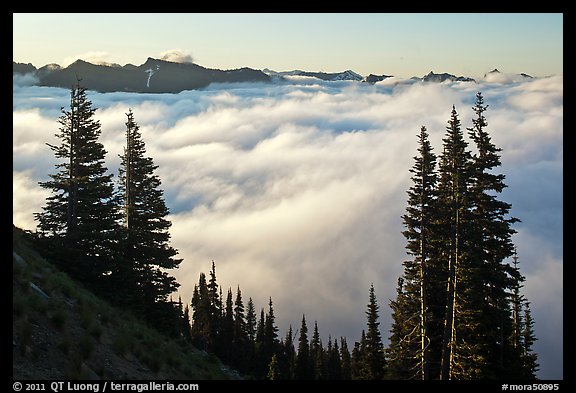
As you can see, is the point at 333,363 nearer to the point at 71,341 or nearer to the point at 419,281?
the point at 419,281

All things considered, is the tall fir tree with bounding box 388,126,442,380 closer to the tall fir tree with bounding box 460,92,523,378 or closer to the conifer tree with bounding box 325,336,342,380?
the tall fir tree with bounding box 460,92,523,378

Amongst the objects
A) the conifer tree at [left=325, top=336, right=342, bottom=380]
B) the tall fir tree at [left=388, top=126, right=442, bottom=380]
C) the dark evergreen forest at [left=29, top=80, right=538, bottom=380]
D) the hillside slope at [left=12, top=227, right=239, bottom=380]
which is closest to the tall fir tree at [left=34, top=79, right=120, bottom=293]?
the dark evergreen forest at [left=29, top=80, right=538, bottom=380]

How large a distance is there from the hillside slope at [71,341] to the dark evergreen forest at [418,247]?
8253mm

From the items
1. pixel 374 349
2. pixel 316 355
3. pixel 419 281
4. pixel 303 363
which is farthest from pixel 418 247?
pixel 316 355

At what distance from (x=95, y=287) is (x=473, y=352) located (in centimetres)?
2023

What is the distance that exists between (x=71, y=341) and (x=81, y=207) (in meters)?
17.8

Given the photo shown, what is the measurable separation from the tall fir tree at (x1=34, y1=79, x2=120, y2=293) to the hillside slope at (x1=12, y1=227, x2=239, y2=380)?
23.8ft

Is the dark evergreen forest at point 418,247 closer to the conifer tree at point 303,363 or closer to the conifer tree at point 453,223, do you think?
the conifer tree at point 453,223

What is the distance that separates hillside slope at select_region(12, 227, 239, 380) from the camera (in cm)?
1065

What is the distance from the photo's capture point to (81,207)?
28000 mm

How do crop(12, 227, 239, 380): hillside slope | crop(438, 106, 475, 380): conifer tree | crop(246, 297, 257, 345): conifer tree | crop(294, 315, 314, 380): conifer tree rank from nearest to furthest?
crop(12, 227, 239, 380): hillside slope < crop(438, 106, 475, 380): conifer tree < crop(294, 315, 314, 380): conifer tree < crop(246, 297, 257, 345): conifer tree

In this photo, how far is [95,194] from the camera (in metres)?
28.4
